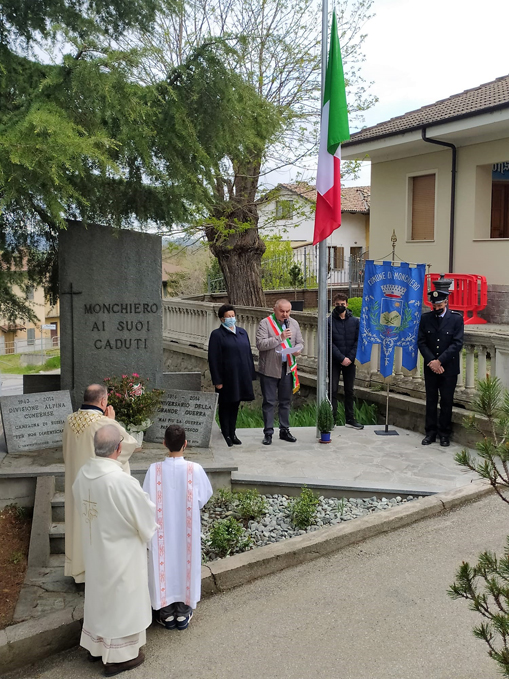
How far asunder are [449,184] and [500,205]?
1.75 meters

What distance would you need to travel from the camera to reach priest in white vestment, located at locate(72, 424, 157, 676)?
14.5 ft

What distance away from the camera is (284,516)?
272 inches

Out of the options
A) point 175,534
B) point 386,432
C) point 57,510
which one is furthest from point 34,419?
point 386,432

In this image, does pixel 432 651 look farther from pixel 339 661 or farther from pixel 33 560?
pixel 33 560

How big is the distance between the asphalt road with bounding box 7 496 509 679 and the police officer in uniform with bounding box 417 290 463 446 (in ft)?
10.3

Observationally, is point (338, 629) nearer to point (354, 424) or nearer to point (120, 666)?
point (120, 666)

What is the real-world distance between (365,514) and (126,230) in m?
4.66

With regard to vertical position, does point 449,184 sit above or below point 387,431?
above

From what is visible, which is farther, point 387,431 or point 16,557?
point 387,431

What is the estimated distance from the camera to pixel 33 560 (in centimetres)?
591

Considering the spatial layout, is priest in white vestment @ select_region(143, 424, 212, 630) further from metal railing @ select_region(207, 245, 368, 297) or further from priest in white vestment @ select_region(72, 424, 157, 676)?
metal railing @ select_region(207, 245, 368, 297)

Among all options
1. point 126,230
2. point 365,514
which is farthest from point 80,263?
point 365,514

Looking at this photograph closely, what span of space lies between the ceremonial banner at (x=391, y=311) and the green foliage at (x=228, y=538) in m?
4.76

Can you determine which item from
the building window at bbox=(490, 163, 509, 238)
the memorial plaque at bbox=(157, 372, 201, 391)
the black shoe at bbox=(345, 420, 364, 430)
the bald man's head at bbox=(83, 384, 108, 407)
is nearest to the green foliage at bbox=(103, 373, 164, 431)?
the memorial plaque at bbox=(157, 372, 201, 391)
